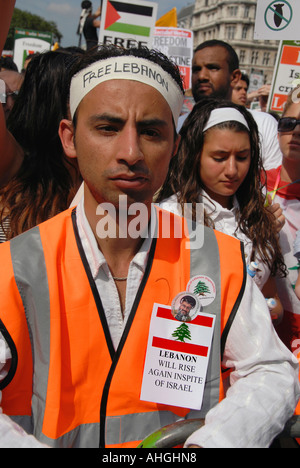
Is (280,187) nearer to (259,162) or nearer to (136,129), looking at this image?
(259,162)

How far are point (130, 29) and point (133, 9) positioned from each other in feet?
0.90

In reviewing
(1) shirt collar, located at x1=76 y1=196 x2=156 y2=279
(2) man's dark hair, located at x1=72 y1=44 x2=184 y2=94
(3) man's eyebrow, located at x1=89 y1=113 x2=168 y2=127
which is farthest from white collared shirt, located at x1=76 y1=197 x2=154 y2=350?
(2) man's dark hair, located at x1=72 y1=44 x2=184 y2=94

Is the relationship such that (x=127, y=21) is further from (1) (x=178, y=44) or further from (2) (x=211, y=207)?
(2) (x=211, y=207)

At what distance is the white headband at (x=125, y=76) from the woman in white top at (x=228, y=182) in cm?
112

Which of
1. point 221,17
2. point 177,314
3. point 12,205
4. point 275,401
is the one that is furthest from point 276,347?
point 221,17

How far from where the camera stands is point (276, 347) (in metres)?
1.46

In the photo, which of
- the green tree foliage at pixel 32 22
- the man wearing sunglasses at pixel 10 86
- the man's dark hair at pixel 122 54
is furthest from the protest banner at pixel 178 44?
the green tree foliage at pixel 32 22

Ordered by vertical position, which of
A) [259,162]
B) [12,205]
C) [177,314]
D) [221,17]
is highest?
[221,17]

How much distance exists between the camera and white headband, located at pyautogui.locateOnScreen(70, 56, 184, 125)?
4.89 feet

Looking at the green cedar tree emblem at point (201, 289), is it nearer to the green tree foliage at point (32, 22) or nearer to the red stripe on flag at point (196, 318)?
the red stripe on flag at point (196, 318)

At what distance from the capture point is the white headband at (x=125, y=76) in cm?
149

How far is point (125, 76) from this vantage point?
1.48 meters

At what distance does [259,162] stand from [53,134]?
1.40 m

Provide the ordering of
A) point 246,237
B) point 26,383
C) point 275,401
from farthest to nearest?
point 246,237, point 26,383, point 275,401
